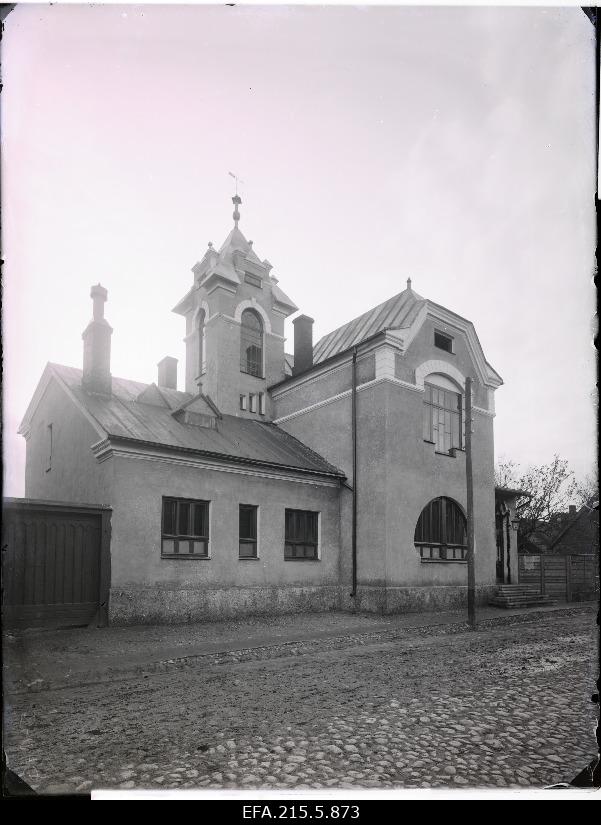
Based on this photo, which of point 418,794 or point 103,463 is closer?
point 418,794

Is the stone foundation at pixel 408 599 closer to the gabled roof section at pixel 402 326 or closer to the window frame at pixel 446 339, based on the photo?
the gabled roof section at pixel 402 326

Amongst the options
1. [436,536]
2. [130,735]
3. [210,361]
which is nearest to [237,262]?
[210,361]

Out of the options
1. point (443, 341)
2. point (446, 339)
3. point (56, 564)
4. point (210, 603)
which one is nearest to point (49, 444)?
point (56, 564)

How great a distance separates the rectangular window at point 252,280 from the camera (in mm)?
21766

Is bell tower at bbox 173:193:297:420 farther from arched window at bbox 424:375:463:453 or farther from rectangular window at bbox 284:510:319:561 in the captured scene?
arched window at bbox 424:375:463:453

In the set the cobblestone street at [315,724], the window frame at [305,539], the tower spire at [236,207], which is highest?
the tower spire at [236,207]

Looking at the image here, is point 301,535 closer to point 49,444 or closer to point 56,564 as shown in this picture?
point 56,564

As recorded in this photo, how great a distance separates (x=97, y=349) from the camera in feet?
52.2

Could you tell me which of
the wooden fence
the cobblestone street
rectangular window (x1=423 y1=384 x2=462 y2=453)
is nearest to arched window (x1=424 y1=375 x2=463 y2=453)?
rectangular window (x1=423 y1=384 x2=462 y2=453)

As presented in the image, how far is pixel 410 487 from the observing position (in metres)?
16.9

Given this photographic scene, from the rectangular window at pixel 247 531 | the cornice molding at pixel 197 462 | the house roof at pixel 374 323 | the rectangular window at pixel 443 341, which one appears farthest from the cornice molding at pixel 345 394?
the rectangular window at pixel 247 531

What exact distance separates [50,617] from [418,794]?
10294 millimetres

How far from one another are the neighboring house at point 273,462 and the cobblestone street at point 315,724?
4.81 meters

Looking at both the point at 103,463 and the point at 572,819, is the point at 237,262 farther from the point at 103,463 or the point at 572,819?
the point at 572,819
